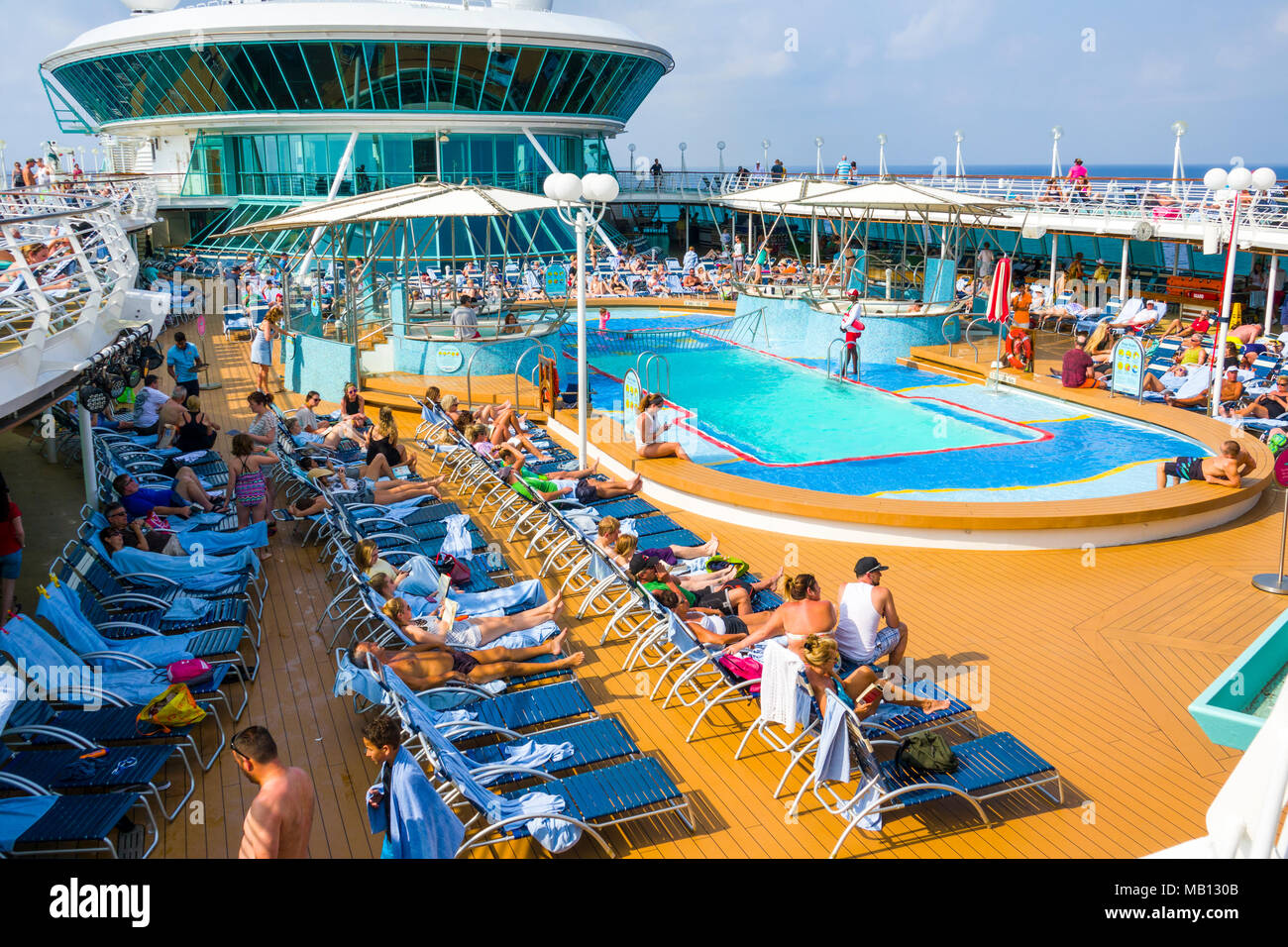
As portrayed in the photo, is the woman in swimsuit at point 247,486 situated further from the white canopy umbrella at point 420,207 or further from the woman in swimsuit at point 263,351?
the woman in swimsuit at point 263,351

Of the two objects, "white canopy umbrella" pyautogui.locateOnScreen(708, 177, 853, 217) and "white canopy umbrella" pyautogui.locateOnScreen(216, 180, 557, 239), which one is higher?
"white canopy umbrella" pyautogui.locateOnScreen(708, 177, 853, 217)

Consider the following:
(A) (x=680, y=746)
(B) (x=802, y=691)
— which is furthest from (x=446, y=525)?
(B) (x=802, y=691)

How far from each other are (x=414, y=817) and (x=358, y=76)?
95.9 ft

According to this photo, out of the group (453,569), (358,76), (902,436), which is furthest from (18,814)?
(358,76)

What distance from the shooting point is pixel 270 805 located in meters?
3.85

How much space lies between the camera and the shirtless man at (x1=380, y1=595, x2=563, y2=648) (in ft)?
19.8

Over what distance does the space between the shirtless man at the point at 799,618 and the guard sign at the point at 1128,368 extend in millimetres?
9658

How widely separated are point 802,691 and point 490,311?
13985 millimetres

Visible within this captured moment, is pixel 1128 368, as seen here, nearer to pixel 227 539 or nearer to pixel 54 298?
pixel 227 539

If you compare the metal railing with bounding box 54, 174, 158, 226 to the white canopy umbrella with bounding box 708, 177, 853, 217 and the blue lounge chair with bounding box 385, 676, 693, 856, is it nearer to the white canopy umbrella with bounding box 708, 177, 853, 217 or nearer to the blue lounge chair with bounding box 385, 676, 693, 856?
the white canopy umbrella with bounding box 708, 177, 853, 217

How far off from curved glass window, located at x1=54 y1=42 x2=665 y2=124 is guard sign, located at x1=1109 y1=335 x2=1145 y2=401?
71.7 ft

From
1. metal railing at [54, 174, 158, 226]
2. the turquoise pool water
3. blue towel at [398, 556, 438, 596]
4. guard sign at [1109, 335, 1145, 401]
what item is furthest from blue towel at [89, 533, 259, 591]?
metal railing at [54, 174, 158, 226]

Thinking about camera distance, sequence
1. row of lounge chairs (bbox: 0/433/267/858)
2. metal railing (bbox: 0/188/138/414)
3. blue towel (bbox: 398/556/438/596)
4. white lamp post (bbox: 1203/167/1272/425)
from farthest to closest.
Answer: white lamp post (bbox: 1203/167/1272/425)
blue towel (bbox: 398/556/438/596)
metal railing (bbox: 0/188/138/414)
row of lounge chairs (bbox: 0/433/267/858)
